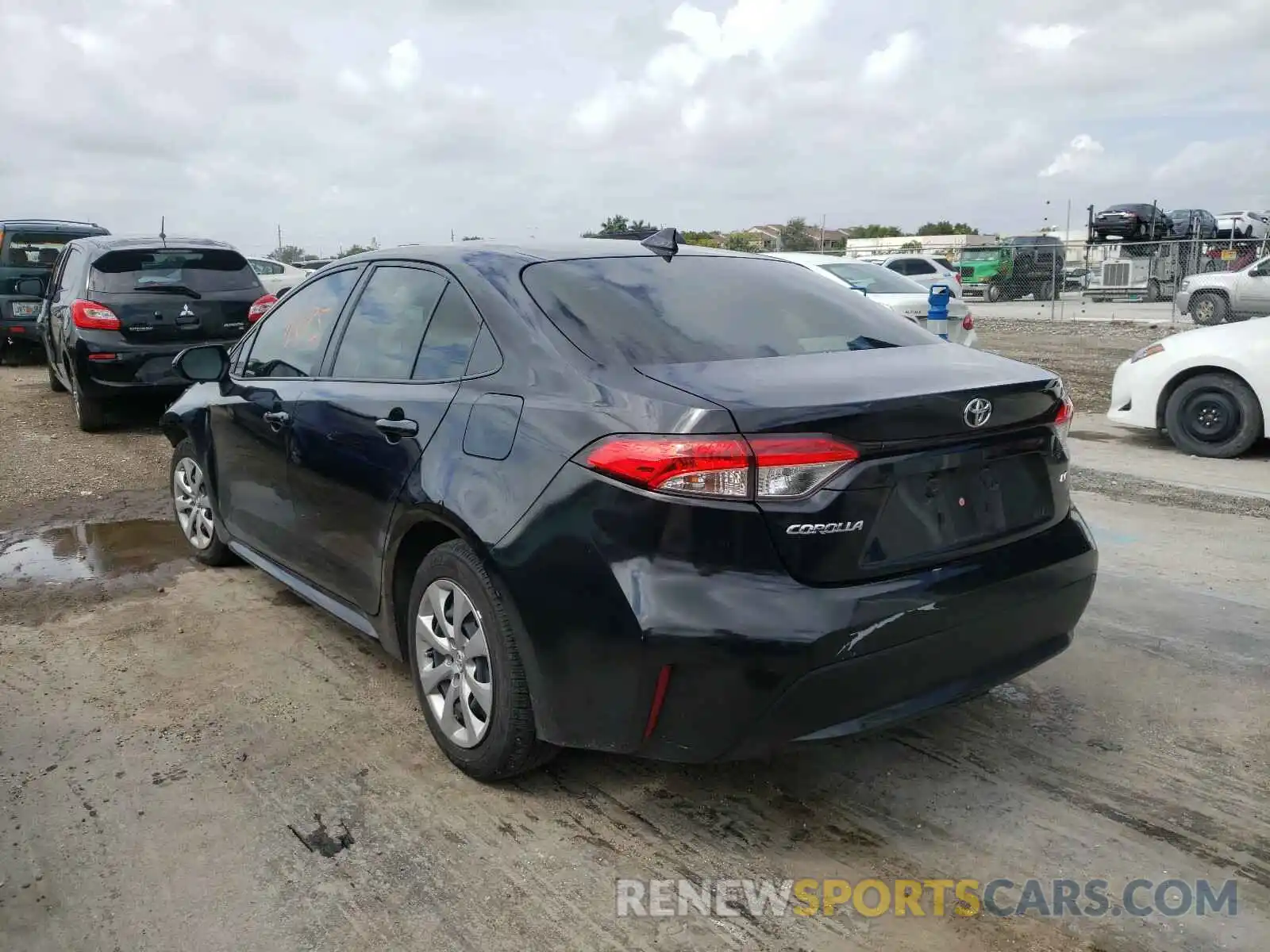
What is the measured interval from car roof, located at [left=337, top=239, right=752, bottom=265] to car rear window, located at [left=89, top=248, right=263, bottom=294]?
5.77 metres

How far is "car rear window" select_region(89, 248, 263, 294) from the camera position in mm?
8852

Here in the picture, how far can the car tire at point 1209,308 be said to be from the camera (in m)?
19.9

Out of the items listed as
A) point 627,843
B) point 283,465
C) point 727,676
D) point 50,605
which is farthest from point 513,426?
point 50,605

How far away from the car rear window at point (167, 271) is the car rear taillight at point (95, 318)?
16 centimetres

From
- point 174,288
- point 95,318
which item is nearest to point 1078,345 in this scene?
point 174,288

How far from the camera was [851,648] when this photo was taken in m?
2.56

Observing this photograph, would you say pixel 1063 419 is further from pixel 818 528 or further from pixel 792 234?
pixel 792 234

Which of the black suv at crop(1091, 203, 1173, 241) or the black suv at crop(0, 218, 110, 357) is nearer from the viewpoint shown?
the black suv at crop(0, 218, 110, 357)

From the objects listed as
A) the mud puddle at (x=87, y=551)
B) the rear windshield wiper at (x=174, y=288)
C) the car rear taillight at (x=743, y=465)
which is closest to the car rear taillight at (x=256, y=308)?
the rear windshield wiper at (x=174, y=288)

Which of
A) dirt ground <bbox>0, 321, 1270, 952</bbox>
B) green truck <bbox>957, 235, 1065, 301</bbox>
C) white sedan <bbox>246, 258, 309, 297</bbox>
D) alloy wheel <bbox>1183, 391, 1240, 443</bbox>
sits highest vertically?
green truck <bbox>957, 235, 1065, 301</bbox>

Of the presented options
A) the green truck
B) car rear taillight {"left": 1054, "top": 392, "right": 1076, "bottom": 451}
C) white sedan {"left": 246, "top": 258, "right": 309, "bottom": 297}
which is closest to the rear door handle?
car rear taillight {"left": 1054, "top": 392, "right": 1076, "bottom": 451}

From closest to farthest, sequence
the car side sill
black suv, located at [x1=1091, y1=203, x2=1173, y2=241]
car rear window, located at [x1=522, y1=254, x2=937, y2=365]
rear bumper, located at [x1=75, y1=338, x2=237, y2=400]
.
Answer: car rear window, located at [x1=522, y1=254, x2=937, y2=365] < the car side sill < rear bumper, located at [x1=75, y1=338, x2=237, y2=400] < black suv, located at [x1=1091, y1=203, x2=1173, y2=241]

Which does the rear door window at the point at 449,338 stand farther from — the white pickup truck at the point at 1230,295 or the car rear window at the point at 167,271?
the white pickup truck at the point at 1230,295

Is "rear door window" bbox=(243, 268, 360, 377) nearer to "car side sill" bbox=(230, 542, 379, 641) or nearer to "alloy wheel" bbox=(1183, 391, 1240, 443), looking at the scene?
"car side sill" bbox=(230, 542, 379, 641)
